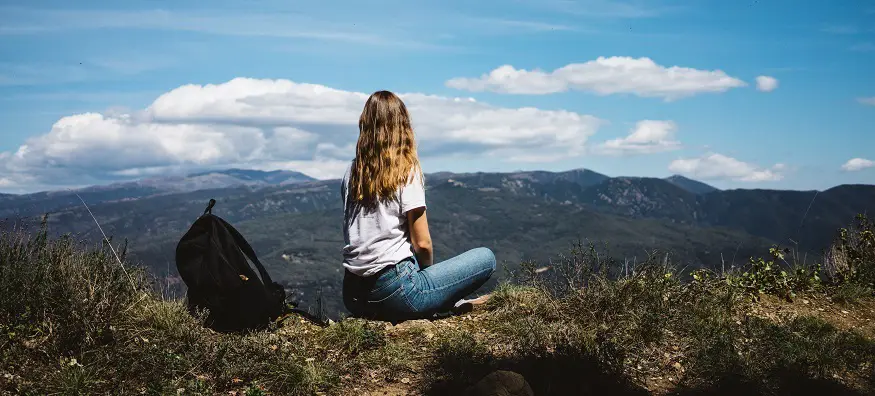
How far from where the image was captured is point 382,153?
4.69 m

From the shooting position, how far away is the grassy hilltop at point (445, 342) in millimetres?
3900

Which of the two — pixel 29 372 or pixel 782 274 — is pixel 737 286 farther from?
pixel 29 372

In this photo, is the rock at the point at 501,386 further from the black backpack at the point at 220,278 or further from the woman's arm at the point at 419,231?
the black backpack at the point at 220,278

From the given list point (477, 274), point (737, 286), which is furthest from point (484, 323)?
point (737, 286)

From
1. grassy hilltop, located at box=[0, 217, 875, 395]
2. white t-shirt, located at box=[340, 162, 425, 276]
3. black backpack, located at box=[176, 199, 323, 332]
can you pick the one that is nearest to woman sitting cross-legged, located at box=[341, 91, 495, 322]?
white t-shirt, located at box=[340, 162, 425, 276]

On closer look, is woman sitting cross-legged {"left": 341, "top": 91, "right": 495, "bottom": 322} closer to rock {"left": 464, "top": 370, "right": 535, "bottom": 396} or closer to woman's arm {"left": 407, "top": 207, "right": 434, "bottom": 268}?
woman's arm {"left": 407, "top": 207, "right": 434, "bottom": 268}

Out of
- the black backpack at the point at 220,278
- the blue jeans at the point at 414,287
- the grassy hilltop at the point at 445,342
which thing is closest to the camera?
the grassy hilltop at the point at 445,342

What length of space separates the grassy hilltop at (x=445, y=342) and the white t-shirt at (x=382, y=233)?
1.78 ft

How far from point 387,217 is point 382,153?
0.53 meters

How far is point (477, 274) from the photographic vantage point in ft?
17.3

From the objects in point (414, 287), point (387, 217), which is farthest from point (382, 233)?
point (414, 287)

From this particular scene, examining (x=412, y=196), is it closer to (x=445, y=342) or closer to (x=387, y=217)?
(x=387, y=217)

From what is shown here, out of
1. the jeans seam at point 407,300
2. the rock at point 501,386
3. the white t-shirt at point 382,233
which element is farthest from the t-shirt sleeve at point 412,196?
the rock at point 501,386

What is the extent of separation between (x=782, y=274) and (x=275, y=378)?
18.2ft
